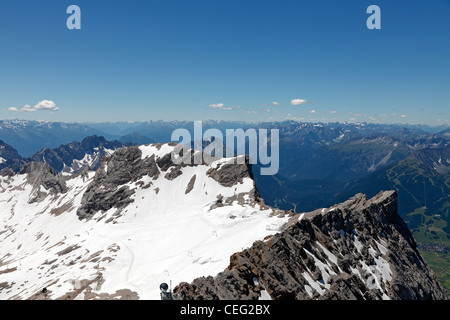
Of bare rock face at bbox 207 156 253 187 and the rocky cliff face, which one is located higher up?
bare rock face at bbox 207 156 253 187

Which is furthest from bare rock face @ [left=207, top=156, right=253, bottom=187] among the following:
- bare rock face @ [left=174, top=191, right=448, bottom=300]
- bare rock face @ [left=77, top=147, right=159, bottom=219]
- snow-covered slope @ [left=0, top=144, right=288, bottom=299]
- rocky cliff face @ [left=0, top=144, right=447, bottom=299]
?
bare rock face @ [left=174, top=191, right=448, bottom=300]

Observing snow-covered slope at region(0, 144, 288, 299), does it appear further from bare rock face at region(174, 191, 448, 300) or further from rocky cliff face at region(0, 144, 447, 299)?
bare rock face at region(174, 191, 448, 300)

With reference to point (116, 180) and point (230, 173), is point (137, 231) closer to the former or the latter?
point (116, 180)

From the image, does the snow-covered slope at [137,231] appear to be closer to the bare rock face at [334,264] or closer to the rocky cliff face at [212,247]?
the rocky cliff face at [212,247]

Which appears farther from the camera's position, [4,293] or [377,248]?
[4,293]

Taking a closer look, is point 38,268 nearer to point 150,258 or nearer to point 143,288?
point 150,258

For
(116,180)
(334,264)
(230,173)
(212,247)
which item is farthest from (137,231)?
(334,264)
